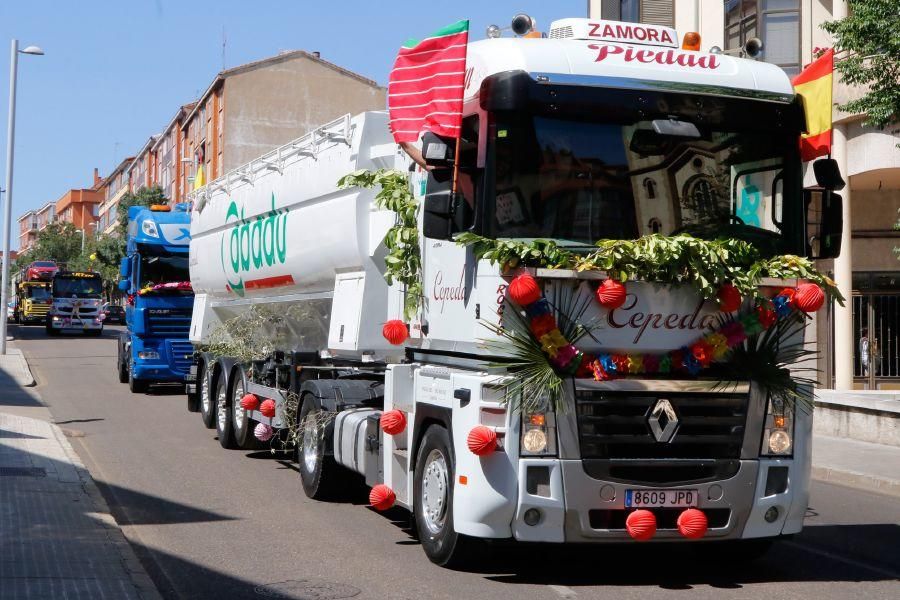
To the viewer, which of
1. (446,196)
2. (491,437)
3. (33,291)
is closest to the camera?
(491,437)

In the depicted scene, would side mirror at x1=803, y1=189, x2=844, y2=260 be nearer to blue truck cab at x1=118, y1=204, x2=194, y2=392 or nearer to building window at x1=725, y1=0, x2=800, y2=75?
blue truck cab at x1=118, y1=204, x2=194, y2=392

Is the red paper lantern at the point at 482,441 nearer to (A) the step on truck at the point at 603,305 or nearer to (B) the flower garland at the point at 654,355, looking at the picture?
(A) the step on truck at the point at 603,305

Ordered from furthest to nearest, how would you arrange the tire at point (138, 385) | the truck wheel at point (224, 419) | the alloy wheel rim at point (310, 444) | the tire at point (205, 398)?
1. the tire at point (138, 385)
2. the tire at point (205, 398)
3. the truck wheel at point (224, 419)
4. the alloy wheel rim at point (310, 444)

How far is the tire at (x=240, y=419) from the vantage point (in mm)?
14828

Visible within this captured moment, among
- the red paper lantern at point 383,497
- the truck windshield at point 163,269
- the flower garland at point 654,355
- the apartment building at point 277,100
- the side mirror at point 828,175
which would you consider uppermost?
the apartment building at point 277,100

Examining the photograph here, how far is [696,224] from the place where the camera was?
7.78 m

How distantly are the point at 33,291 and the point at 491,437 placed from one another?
68.5 metres

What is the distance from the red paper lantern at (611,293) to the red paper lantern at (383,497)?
2632mm

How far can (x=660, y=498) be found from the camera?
752cm

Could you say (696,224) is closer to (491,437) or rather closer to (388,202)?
(491,437)

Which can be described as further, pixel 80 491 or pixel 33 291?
pixel 33 291

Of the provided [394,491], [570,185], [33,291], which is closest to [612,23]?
[570,185]

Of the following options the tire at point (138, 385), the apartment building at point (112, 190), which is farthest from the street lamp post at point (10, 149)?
the apartment building at point (112, 190)

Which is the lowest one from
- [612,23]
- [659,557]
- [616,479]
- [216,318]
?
[659,557]
